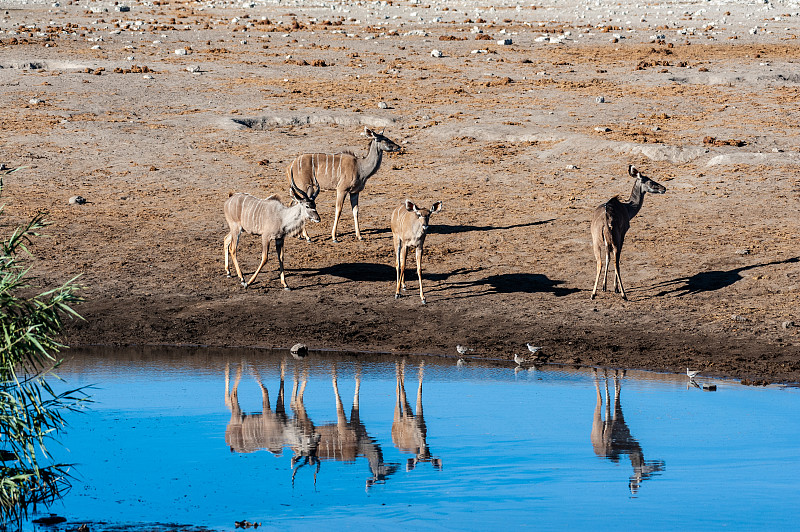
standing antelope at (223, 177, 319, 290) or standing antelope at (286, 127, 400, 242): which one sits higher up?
standing antelope at (286, 127, 400, 242)

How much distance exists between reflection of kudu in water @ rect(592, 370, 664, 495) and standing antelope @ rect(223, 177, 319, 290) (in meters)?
6.07

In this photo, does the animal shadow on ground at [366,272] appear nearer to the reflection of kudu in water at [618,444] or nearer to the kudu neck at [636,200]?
the kudu neck at [636,200]

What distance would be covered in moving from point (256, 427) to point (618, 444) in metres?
3.08

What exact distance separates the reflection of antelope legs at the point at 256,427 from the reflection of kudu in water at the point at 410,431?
99 cm

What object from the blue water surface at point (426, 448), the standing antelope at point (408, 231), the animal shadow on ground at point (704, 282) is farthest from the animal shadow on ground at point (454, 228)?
the blue water surface at point (426, 448)

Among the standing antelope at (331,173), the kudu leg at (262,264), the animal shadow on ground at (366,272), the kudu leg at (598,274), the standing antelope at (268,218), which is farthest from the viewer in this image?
the standing antelope at (331,173)

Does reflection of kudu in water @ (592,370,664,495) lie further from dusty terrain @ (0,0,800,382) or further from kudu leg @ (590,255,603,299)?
kudu leg @ (590,255,603,299)

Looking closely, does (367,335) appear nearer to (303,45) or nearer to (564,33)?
(303,45)

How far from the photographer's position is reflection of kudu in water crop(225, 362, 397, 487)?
8609 mm

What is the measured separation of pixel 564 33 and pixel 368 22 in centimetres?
855

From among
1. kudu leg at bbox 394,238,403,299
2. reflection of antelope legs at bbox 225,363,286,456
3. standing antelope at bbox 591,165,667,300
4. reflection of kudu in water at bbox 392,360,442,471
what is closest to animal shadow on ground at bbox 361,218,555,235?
kudu leg at bbox 394,238,403,299

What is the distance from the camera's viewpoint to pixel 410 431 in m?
9.34

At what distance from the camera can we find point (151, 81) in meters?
27.2

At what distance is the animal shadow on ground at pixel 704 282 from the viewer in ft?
45.9
